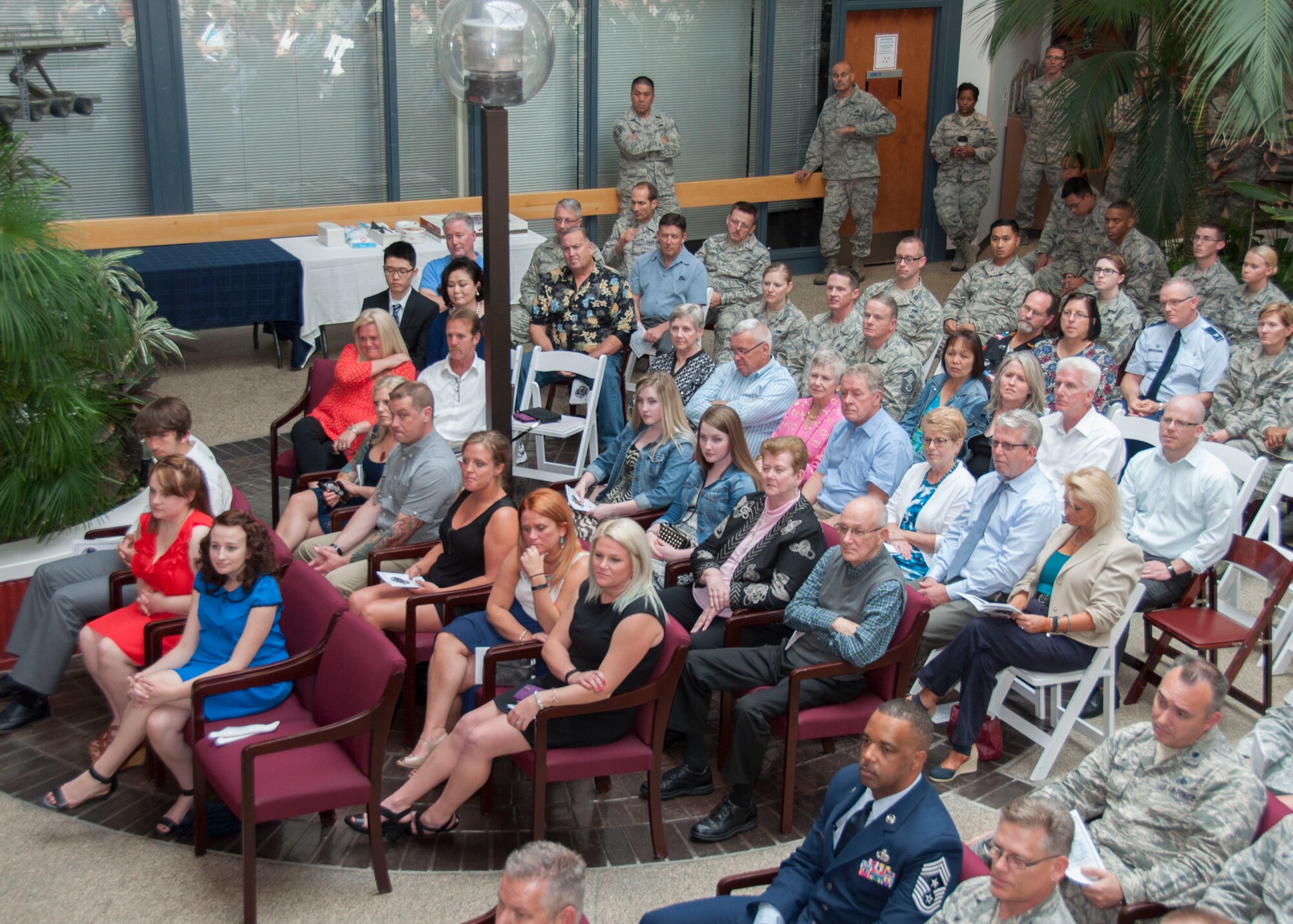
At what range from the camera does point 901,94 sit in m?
12.6

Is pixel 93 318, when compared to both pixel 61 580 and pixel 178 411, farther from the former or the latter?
pixel 61 580

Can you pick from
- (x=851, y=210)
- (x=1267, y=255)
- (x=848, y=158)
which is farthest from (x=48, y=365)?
(x=851, y=210)

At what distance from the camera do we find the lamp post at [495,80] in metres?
4.51

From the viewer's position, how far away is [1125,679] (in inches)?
218

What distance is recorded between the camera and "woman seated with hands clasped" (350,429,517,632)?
4.95 m

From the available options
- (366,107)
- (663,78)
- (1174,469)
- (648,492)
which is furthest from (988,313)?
(366,107)

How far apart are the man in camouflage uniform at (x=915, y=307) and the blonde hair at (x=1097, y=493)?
2.92 m

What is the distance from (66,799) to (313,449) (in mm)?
2403

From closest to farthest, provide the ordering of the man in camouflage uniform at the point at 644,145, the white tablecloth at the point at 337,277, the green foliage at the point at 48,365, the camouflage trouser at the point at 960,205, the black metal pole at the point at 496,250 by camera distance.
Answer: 1. the black metal pole at the point at 496,250
2. the green foliage at the point at 48,365
3. the white tablecloth at the point at 337,277
4. the man in camouflage uniform at the point at 644,145
5. the camouflage trouser at the point at 960,205

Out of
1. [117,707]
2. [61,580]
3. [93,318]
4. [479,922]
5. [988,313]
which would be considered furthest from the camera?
[988,313]

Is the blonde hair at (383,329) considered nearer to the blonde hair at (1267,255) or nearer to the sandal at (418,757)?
the sandal at (418,757)

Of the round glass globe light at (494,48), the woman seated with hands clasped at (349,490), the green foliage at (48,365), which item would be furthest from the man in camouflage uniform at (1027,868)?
the green foliage at (48,365)

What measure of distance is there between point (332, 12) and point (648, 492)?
20.6ft

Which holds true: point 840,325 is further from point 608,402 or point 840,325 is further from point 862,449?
point 862,449
